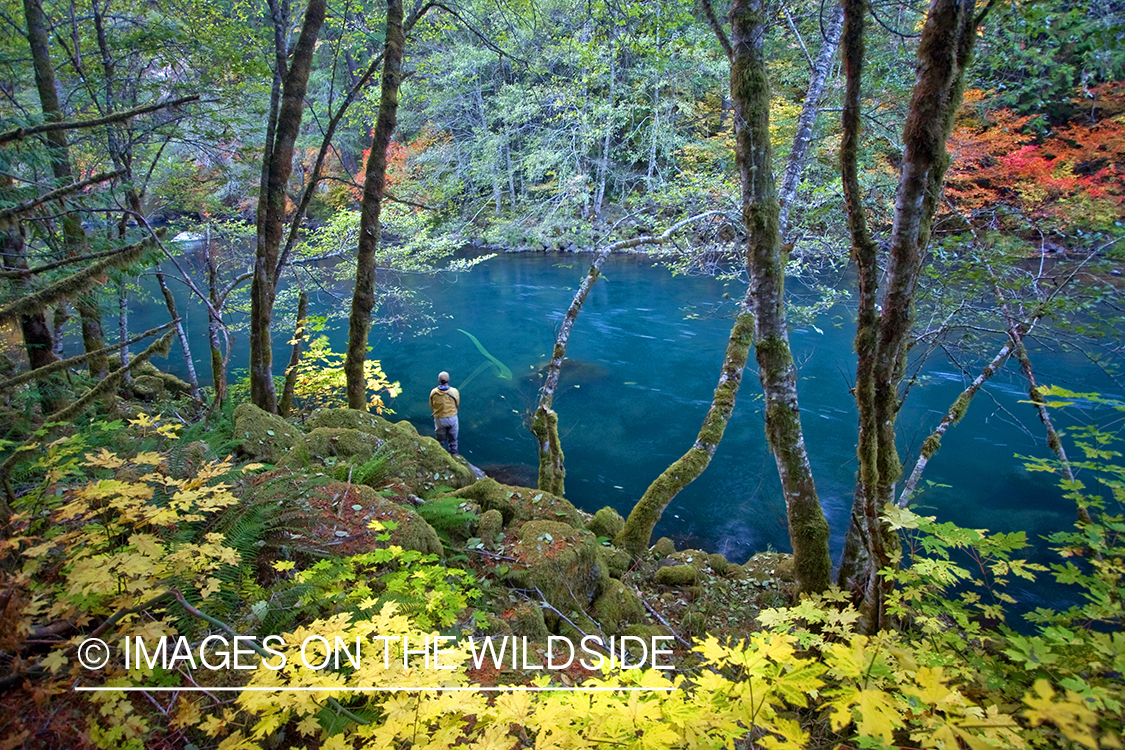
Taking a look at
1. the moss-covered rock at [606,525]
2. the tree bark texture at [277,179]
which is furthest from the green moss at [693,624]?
the tree bark texture at [277,179]

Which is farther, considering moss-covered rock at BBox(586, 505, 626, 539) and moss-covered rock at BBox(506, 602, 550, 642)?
moss-covered rock at BBox(586, 505, 626, 539)

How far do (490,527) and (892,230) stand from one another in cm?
419

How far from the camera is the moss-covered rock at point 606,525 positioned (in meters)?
6.87

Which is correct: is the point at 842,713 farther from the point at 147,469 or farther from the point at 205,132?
the point at 205,132

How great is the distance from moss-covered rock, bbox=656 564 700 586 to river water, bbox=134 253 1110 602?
208 centimetres

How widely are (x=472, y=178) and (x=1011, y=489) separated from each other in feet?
72.5

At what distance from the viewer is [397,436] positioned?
6.71 metres

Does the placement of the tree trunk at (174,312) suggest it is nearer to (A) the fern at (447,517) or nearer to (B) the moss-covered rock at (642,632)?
(A) the fern at (447,517)

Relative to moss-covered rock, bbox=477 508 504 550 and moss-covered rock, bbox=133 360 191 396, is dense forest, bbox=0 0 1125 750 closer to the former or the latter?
moss-covered rock, bbox=477 508 504 550

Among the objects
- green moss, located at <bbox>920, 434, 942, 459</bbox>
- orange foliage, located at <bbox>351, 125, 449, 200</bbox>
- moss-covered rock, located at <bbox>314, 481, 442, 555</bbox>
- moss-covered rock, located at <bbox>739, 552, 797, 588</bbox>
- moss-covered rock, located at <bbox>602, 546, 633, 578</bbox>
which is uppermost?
orange foliage, located at <bbox>351, 125, 449, 200</bbox>

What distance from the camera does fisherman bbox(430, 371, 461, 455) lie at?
9195 millimetres

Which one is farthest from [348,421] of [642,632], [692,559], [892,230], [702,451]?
[892,230]

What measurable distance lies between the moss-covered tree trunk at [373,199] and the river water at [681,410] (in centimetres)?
260

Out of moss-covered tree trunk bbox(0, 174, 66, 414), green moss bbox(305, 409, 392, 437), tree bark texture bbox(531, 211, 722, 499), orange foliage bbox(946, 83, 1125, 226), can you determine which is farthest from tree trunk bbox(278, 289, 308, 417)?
orange foliage bbox(946, 83, 1125, 226)
